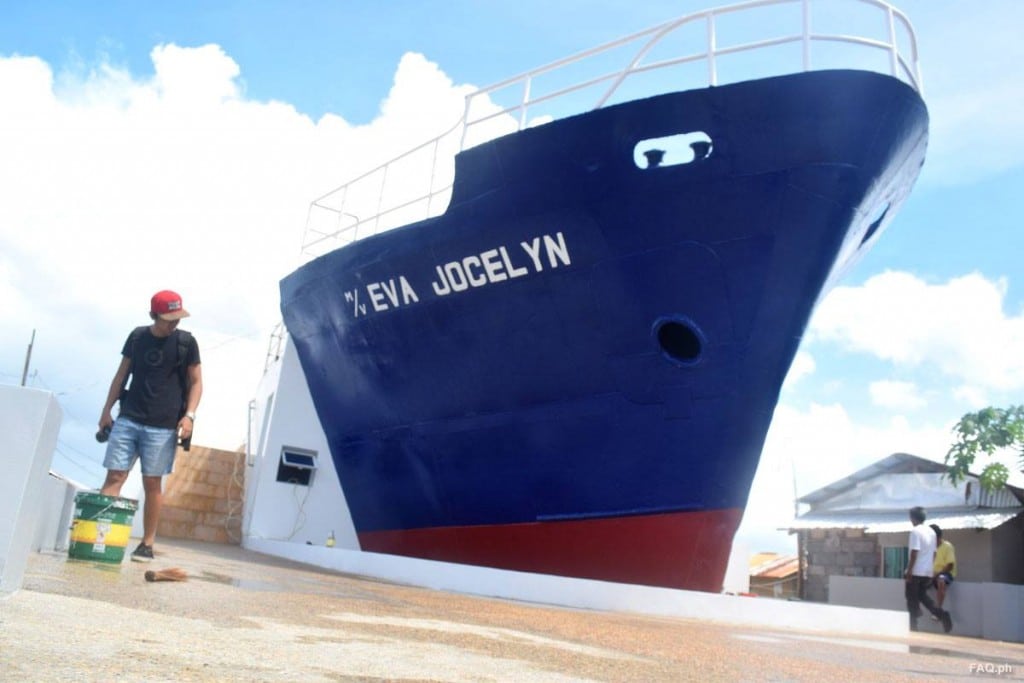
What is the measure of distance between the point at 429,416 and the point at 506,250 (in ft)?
6.51

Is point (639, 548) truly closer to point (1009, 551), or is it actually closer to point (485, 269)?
point (485, 269)

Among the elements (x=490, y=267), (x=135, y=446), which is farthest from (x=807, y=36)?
(x=135, y=446)

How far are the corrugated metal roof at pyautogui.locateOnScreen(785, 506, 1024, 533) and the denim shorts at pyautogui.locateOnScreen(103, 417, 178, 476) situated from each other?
1054 centimetres

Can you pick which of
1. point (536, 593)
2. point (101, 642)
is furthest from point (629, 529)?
point (101, 642)

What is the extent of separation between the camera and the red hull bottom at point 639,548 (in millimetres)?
6812

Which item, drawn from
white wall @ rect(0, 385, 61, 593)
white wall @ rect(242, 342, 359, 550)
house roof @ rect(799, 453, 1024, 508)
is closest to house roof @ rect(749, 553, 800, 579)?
house roof @ rect(799, 453, 1024, 508)

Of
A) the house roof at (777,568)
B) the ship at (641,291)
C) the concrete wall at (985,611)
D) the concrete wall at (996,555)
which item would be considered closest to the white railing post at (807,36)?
the ship at (641,291)

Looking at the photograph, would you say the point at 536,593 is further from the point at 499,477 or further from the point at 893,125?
the point at 893,125

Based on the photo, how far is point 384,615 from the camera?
3.70 meters

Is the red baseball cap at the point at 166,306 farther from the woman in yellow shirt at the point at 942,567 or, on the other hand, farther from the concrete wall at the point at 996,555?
the concrete wall at the point at 996,555

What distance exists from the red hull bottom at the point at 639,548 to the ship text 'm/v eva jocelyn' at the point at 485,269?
2164 mm

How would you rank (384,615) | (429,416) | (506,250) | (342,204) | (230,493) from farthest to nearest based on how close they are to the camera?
1. (230,493)
2. (342,204)
3. (429,416)
4. (506,250)
5. (384,615)

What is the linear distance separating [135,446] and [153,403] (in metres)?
0.28

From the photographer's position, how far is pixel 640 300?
6.90 meters
